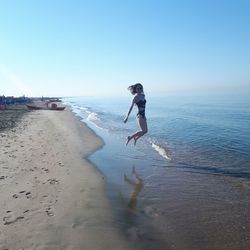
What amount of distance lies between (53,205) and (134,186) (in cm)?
244

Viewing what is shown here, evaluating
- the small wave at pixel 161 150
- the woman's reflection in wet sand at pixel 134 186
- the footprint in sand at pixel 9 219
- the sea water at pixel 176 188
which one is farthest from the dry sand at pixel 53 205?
the small wave at pixel 161 150

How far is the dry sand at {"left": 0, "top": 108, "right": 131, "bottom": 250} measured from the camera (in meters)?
5.10

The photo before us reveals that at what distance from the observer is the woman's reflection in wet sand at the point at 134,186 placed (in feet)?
23.2

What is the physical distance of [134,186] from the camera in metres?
8.45

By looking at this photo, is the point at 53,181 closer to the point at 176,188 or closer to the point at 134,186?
the point at 134,186

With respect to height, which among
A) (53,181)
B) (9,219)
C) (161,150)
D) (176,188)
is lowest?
(161,150)

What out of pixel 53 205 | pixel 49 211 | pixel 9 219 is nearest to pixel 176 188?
pixel 53 205

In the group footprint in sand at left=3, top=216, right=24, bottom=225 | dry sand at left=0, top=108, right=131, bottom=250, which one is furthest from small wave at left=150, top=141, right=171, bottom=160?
footprint in sand at left=3, top=216, right=24, bottom=225

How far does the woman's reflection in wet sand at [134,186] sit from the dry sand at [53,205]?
56cm

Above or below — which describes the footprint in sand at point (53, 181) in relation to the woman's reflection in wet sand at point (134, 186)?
above

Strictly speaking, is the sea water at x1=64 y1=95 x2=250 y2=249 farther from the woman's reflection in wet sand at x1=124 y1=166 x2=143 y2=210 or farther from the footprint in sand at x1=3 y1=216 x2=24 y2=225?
the footprint in sand at x1=3 y1=216 x2=24 y2=225

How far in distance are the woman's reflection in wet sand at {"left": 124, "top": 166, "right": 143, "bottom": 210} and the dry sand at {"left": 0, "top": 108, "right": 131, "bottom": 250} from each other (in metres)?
0.56

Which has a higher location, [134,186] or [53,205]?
[53,205]

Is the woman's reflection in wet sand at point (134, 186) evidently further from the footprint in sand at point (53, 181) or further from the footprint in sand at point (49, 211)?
the footprint in sand at point (53, 181)
